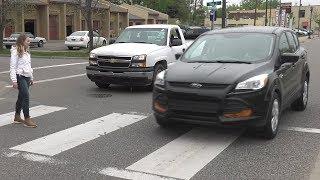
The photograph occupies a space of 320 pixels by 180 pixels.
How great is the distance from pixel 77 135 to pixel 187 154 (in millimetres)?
1948

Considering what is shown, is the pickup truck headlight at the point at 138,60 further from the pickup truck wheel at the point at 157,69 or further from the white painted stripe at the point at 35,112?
the white painted stripe at the point at 35,112

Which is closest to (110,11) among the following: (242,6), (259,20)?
(259,20)

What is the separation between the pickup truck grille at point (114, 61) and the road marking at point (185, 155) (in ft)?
14.2

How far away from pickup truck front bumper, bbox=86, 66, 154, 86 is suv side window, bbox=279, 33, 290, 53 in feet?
13.3

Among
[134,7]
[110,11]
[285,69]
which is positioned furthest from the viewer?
[134,7]

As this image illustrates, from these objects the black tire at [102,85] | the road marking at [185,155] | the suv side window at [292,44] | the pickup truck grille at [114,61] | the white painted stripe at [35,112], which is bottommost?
the road marking at [185,155]

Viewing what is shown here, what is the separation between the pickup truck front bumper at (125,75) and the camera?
38.0 feet

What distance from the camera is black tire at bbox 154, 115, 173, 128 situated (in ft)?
23.6

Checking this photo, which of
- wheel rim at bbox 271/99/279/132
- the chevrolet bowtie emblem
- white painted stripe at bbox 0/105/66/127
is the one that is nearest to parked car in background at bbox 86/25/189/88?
white painted stripe at bbox 0/105/66/127

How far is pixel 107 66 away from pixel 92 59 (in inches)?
20.3

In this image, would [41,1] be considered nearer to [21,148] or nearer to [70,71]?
[70,71]

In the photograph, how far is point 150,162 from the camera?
598cm

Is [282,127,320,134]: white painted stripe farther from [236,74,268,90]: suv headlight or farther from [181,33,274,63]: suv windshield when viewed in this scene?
[236,74,268,90]: suv headlight

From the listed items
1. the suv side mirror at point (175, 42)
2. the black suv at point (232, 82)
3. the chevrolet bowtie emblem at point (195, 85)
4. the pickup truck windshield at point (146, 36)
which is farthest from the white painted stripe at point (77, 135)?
the suv side mirror at point (175, 42)
